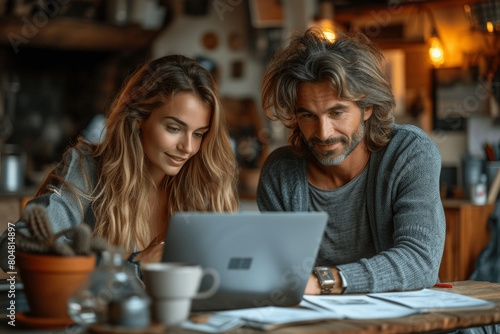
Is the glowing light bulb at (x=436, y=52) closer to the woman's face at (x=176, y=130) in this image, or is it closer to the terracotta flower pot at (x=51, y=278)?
the woman's face at (x=176, y=130)

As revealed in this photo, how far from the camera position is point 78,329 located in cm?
106

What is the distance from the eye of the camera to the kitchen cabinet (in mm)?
3609

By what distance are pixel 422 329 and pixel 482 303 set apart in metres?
0.24

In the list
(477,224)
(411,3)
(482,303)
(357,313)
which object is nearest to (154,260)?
(357,313)

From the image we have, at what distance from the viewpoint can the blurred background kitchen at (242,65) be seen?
3.96m

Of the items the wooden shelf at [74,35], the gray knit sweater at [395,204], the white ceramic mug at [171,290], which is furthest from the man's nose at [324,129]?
the wooden shelf at [74,35]

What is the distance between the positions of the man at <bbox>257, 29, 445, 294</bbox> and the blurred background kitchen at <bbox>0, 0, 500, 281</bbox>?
1635mm

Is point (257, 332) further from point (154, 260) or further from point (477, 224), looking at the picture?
point (477, 224)

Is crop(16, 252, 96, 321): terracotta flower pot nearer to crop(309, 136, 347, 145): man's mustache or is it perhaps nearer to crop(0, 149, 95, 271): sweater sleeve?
crop(0, 149, 95, 271): sweater sleeve

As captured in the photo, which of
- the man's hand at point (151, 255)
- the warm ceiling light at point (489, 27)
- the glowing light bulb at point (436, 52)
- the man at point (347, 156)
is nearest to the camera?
the man's hand at point (151, 255)

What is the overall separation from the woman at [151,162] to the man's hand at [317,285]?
538 millimetres

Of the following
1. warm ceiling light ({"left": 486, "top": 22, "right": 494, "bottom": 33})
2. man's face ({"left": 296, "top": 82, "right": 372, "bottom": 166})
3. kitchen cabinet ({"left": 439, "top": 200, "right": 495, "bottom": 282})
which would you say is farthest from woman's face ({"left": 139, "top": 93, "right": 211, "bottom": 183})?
warm ceiling light ({"left": 486, "top": 22, "right": 494, "bottom": 33})

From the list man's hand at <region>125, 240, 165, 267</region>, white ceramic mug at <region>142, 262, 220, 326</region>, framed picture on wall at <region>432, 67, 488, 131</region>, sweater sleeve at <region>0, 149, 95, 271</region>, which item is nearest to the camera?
white ceramic mug at <region>142, 262, 220, 326</region>

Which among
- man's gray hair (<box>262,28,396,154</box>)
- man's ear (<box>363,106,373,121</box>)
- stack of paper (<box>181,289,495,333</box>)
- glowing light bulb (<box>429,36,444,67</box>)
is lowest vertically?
stack of paper (<box>181,289,495,333</box>)
